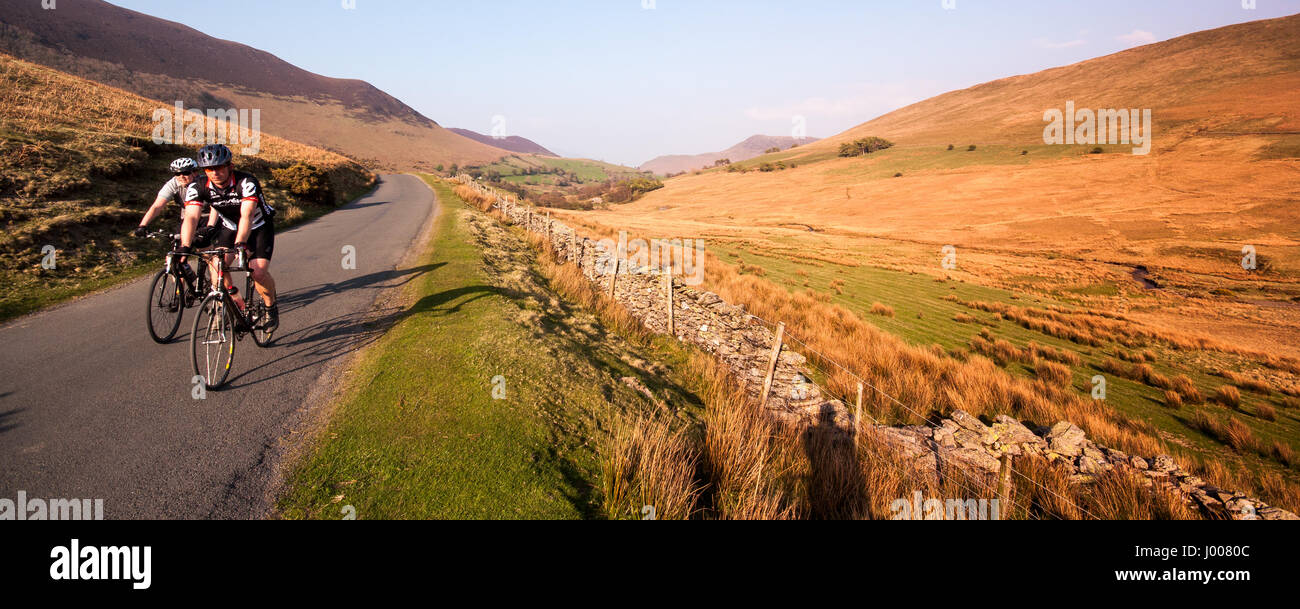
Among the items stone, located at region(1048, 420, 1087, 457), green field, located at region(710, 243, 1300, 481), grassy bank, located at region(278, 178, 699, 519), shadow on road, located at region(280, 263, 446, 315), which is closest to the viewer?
grassy bank, located at region(278, 178, 699, 519)

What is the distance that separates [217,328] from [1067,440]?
1234 cm

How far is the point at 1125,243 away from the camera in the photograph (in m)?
37.4

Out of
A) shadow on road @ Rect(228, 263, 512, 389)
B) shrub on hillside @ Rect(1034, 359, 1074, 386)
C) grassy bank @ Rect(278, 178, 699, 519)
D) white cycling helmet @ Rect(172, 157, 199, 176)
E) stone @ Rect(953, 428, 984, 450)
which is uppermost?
white cycling helmet @ Rect(172, 157, 199, 176)

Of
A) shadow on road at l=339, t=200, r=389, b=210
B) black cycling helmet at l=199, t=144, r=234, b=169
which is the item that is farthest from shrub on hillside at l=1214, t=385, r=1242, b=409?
shadow on road at l=339, t=200, r=389, b=210

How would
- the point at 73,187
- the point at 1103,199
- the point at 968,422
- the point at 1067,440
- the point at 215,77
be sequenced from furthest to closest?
the point at 215,77
the point at 1103,199
the point at 73,187
the point at 968,422
the point at 1067,440

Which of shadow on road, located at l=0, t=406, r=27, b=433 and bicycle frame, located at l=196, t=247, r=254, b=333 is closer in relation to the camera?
shadow on road, located at l=0, t=406, r=27, b=433

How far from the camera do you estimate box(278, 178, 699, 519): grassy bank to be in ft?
11.2

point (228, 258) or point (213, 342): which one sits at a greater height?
point (228, 258)

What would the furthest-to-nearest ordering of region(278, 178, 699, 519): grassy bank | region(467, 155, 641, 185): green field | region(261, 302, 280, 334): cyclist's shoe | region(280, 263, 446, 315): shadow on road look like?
region(467, 155, 641, 185): green field
region(280, 263, 446, 315): shadow on road
region(261, 302, 280, 334): cyclist's shoe
region(278, 178, 699, 519): grassy bank

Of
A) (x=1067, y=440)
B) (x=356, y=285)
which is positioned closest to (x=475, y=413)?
(x=356, y=285)

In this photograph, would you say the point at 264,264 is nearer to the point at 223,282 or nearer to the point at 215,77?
the point at 223,282

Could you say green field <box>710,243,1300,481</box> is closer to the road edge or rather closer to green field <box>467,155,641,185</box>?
the road edge

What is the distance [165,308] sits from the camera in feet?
19.0
